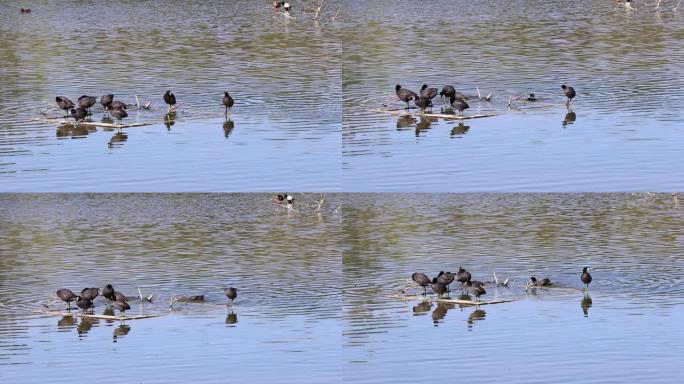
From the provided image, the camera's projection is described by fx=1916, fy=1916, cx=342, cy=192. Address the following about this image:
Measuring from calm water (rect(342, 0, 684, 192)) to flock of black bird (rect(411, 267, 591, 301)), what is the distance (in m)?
1.05

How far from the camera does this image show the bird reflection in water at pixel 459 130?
17.8 meters

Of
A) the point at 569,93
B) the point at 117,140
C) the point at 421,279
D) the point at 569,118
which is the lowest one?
the point at 421,279

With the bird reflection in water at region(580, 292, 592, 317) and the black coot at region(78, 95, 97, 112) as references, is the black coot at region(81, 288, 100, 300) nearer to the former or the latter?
the bird reflection in water at region(580, 292, 592, 317)

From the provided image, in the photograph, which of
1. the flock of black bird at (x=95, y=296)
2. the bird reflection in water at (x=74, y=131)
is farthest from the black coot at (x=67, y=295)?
the bird reflection in water at (x=74, y=131)

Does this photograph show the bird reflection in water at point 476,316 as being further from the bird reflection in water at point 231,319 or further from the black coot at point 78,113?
the black coot at point 78,113

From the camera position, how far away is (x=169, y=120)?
18.7m

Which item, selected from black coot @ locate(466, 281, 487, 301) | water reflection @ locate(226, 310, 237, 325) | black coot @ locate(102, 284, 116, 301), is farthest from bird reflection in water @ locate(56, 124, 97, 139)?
black coot @ locate(466, 281, 487, 301)

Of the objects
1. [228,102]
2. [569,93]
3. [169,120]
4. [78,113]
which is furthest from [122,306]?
[569,93]

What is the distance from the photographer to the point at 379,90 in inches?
754

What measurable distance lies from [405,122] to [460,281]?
9.62 ft

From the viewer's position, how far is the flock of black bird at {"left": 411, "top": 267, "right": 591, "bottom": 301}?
1523cm

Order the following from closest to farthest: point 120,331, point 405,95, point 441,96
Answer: point 120,331, point 405,95, point 441,96

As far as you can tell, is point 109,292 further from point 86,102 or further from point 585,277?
point 86,102

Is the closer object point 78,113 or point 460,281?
point 460,281
